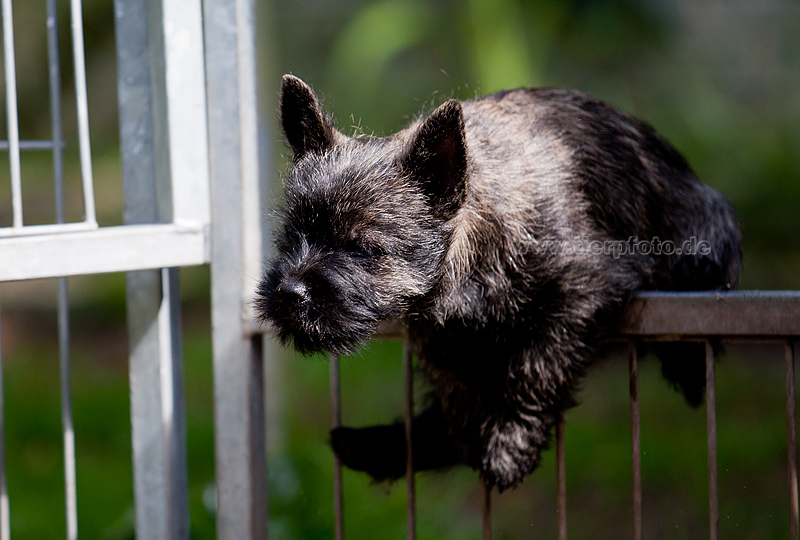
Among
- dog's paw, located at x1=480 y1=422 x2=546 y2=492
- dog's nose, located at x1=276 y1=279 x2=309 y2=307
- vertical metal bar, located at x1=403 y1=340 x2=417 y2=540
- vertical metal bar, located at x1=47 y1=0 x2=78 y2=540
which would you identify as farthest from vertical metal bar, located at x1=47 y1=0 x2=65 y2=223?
dog's paw, located at x1=480 y1=422 x2=546 y2=492

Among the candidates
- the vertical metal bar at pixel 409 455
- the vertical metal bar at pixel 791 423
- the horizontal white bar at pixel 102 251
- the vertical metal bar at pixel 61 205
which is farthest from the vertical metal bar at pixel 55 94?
the vertical metal bar at pixel 791 423

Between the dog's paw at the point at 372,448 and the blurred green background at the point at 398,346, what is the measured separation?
47cm

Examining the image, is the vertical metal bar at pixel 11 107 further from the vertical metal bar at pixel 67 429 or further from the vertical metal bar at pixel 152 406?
the vertical metal bar at pixel 152 406

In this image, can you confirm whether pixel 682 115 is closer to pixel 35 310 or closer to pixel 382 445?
pixel 382 445

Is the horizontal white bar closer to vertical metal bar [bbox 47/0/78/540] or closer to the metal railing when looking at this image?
vertical metal bar [bbox 47/0/78/540]

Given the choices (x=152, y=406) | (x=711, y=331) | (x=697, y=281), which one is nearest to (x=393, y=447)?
(x=152, y=406)

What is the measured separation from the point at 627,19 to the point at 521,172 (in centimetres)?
641

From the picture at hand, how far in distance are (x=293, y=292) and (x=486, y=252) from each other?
2.14ft

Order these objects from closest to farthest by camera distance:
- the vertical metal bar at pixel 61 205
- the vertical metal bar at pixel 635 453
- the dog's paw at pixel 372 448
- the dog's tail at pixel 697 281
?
the vertical metal bar at pixel 635 453 → the vertical metal bar at pixel 61 205 → the dog's paw at pixel 372 448 → the dog's tail at pixel 697 281

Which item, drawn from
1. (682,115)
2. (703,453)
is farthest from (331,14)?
(703,453)

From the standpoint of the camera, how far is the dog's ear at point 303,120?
8.27 feet

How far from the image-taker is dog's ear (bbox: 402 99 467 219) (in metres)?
2.27

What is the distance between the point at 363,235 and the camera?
89.8 inches

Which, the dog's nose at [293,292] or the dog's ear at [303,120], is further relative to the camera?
the dog's ear at [303,120]
